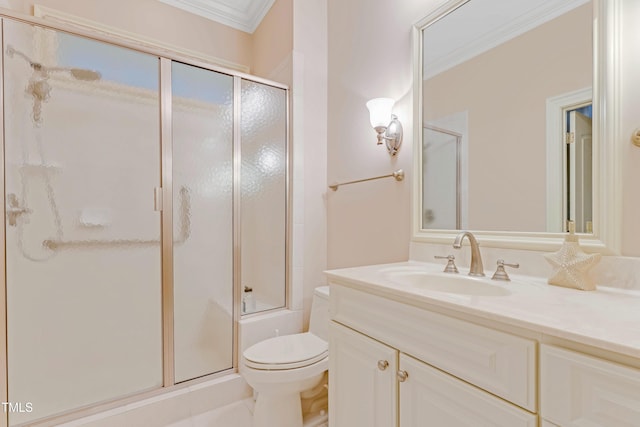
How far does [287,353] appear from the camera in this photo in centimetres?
141

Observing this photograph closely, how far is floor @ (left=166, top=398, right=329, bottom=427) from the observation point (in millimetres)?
1509

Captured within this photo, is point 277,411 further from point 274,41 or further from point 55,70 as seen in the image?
point 274,41

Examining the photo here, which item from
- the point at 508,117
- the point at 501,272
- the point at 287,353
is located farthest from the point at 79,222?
the point at 508,117

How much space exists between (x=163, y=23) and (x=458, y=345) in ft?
9.14

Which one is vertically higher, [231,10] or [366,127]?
[231,10]

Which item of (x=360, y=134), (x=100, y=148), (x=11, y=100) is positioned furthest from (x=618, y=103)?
(x=11, y=100)

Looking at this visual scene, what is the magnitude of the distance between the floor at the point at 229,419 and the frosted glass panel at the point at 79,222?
29 centimetres

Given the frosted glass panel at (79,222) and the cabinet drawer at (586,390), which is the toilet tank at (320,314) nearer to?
A: the frosted glass panel at (79,222)

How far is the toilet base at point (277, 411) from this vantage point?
1380 mm

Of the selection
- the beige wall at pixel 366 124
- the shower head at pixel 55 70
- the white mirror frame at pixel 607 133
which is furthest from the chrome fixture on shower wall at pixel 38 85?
the white mirror frame at pixel 607 133

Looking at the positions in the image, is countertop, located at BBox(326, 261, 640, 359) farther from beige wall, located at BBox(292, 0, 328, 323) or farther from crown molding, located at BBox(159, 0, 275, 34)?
crown molding, located at BBox(159, 0, 275, 34)

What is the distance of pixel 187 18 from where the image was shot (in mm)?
2283

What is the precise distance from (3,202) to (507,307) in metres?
2.00

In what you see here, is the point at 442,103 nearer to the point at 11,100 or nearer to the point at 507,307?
the point at 507,307
